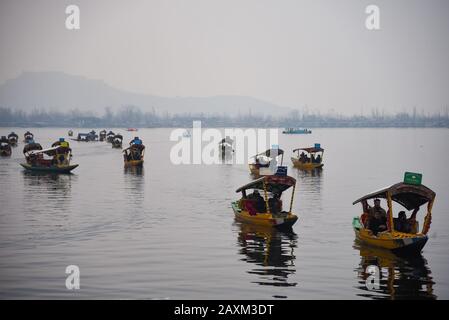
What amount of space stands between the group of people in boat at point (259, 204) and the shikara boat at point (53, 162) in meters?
39.0

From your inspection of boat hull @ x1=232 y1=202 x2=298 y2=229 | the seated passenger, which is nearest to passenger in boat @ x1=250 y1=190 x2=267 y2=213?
boat hull @ x1=232 y1=202 x2=298 y2=229

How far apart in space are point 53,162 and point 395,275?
55.9 metres

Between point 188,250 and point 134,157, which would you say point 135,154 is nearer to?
point 134,157

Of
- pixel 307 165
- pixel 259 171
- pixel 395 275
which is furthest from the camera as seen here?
pixel 307 165

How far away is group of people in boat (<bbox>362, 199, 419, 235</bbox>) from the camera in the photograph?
98.9 ft

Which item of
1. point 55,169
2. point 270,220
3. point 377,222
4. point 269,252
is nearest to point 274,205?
point 270,220

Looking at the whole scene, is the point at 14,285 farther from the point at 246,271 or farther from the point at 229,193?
the point at 229,193

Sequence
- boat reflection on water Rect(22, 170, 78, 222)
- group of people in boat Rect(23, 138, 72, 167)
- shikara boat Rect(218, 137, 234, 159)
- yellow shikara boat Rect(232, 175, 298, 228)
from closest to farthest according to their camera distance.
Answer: yellow shikara boat Rect(232, 175, 298, 228) → boat reflection on water Rect(22, 170, 78, 222) → group of people in boat Rect(23, 138, 72, 167) → shikara boat Rect(218, 137, 234, 159)

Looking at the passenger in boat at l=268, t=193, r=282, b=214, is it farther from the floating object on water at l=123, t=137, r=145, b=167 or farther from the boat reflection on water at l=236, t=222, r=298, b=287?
the floating object on water at l=123, t=137, r=145, b=167

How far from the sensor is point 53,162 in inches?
2933

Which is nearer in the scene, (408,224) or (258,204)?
(408,224)

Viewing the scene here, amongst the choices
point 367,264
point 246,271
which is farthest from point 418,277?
point 246,271

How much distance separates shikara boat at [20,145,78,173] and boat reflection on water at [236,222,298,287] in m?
39.3
